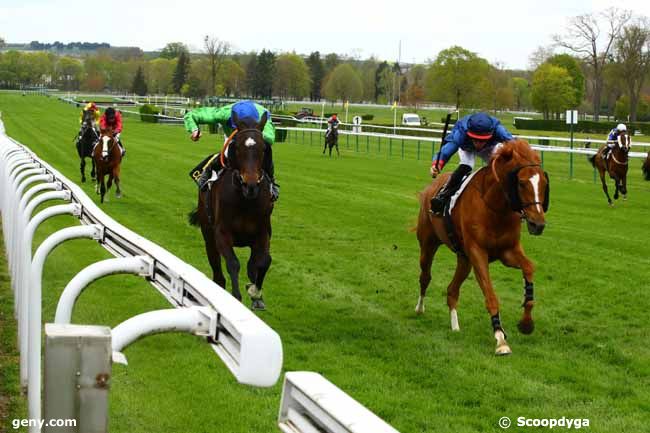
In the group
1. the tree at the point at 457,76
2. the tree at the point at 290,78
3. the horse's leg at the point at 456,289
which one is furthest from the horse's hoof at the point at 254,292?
the tree at the point at 290,78

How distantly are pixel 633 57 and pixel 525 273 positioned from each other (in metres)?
70.9

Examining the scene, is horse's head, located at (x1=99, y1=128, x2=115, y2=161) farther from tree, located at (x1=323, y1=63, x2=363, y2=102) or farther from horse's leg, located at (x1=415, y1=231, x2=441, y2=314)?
tree, located at (x1=323, y1=63, x2=363, y2=102)

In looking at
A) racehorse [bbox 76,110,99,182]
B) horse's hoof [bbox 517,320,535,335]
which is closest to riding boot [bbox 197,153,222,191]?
horse's hoof [bbox 517,320,535,335]

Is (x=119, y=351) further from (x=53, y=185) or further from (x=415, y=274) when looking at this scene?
(x=415, y=274)

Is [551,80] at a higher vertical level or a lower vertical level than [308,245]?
higher

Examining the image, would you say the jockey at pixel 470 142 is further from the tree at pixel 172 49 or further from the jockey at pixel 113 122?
the tree at pixel 172 49

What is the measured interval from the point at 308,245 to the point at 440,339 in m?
5.25

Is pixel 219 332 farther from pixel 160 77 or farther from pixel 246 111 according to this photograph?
pixel 160 77

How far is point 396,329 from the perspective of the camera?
7465 mm

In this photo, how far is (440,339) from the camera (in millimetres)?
7086

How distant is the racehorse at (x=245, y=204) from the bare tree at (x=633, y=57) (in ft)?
226

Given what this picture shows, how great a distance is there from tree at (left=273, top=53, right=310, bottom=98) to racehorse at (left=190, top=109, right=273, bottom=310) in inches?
3958

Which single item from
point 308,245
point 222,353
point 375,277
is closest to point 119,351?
point 222,353

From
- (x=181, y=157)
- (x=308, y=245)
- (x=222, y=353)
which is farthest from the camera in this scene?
(x=181, y=157)
